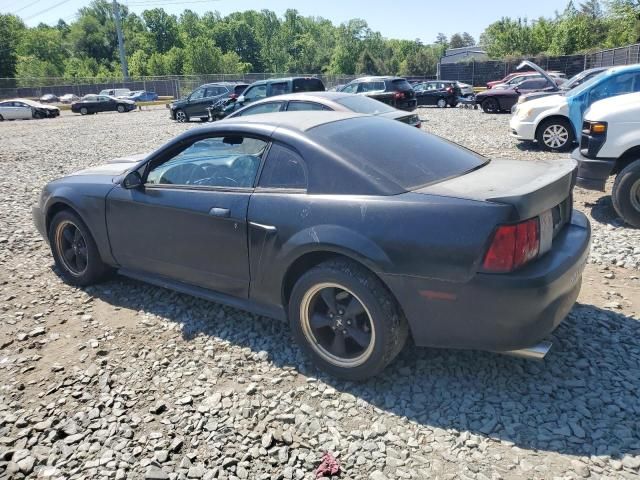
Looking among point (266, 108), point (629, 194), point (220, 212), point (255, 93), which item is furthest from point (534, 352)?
point (255, 93)

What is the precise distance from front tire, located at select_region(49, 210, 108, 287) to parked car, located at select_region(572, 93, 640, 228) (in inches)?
202

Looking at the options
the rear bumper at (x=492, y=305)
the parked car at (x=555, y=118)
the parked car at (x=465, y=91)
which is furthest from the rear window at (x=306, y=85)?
the rear bumper at (x=492, y=305)

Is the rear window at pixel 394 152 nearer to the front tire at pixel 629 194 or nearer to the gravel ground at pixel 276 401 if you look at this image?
the gravel ground at pixel 276 401

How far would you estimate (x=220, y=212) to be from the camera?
3318 millimetres

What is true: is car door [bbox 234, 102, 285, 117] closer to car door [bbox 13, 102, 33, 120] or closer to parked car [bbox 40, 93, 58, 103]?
car door [bbox 13, 102, 33, 120]

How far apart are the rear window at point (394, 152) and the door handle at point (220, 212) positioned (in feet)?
2.42

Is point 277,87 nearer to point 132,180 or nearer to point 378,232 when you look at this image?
point 132,180

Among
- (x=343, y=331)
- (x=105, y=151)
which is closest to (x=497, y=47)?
(x=105, y=151)

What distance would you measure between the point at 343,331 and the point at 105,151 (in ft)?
41.6

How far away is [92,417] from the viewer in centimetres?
284

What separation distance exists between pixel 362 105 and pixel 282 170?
256 inches

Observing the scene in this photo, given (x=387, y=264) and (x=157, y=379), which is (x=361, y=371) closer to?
(x=387, y=264)

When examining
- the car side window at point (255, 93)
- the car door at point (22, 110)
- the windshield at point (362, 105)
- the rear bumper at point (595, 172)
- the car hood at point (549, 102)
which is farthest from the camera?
the car door at point (22, 110)

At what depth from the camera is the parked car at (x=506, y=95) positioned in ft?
65.1
